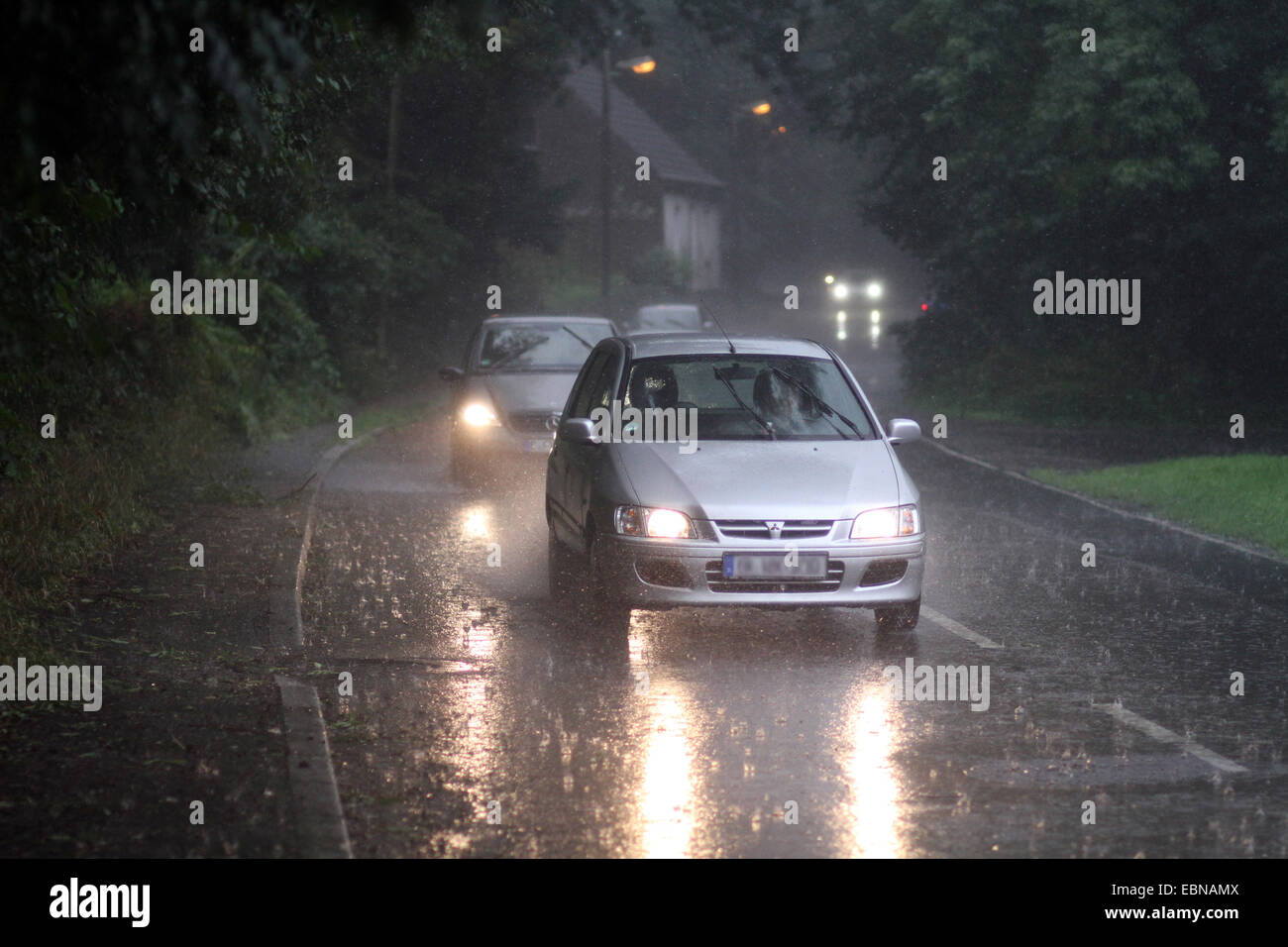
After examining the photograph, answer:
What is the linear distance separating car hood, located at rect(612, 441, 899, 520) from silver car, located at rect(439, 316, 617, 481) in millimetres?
7036

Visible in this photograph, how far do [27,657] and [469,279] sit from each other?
3487 centimetres

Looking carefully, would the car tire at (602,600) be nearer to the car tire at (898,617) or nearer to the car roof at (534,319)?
the car tire at (898,617)

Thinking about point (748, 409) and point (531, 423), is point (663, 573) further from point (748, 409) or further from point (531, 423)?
point (531, 423)

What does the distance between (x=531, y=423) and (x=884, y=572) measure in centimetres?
865

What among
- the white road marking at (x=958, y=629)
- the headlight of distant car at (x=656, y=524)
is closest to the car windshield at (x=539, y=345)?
the white road marking at (x=958, y=629)

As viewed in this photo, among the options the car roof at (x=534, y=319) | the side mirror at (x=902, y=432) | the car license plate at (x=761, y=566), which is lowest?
the car license plate at (x=761, y=566)

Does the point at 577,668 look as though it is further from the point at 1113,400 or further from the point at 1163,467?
A: the point at 1113,400

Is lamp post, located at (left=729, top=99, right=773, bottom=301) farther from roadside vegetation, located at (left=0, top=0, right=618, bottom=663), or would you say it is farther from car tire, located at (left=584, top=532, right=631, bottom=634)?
car tire, located at (left=584, top=532, right=631, bottom=634)

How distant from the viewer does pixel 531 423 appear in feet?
57.1

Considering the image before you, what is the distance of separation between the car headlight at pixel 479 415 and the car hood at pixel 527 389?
10cm

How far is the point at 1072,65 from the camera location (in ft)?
82.7

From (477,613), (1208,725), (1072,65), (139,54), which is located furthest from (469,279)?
(139,54)

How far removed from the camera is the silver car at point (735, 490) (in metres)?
8.98

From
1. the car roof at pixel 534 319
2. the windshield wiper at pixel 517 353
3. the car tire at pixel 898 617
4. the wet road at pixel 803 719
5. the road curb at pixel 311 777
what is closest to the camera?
the road curb at pixel 311 777
